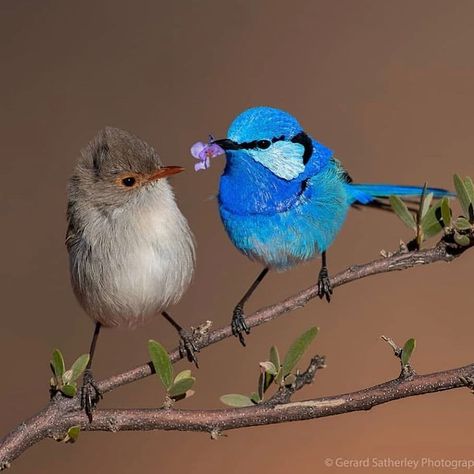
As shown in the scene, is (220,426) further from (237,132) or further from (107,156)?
(107,156)

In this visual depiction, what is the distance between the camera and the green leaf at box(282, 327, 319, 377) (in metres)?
1.43

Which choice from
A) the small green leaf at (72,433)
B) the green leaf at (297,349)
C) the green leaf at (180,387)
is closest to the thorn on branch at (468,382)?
the green leaf at (297,349)

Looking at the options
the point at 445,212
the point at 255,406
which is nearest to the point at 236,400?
the point at 255,406

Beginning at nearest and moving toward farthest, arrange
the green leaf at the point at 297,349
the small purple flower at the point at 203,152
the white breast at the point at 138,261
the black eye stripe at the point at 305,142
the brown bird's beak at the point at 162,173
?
the small purple flower at the point at 203,152, the green leaf at the point at 297,349, the black eye stripe at the point at 305,142, the brown bird's beak at the point at 162,173, the white breast at the point at 138,261

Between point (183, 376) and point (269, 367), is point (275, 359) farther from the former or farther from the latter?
point (183, 376)

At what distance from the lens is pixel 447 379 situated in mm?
Result: 1370

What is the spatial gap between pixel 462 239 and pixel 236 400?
489mm

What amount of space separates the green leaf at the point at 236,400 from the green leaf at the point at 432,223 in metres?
0.45

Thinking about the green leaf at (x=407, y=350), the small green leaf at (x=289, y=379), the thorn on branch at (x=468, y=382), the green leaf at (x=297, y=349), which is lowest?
the thorn on branch at (x=468, y=382)

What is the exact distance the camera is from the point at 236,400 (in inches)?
58.0

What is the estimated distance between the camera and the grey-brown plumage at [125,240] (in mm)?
1963

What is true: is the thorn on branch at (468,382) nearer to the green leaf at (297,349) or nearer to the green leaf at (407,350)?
the green leaf at (407,350)

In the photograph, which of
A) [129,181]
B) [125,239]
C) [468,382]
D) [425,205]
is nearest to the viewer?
[468,382]

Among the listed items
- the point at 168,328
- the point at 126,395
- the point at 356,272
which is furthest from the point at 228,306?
the point at 356,272
